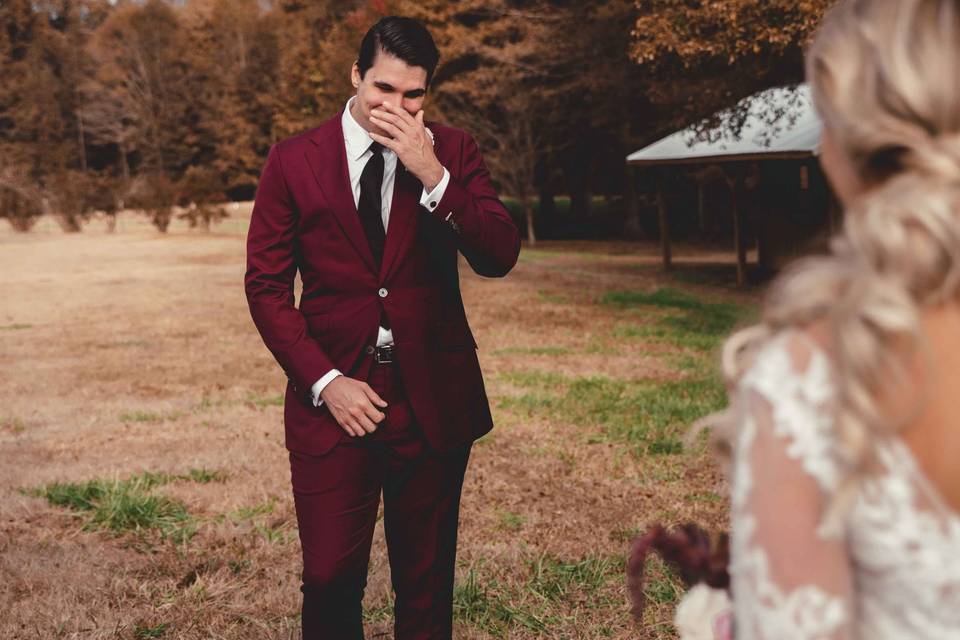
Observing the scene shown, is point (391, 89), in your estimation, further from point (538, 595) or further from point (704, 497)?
point (704, 497)

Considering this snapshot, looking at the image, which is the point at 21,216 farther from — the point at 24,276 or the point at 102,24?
the point at 102,24

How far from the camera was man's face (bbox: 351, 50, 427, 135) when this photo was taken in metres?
3.11

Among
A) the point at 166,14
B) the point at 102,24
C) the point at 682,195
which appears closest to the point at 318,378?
the point at 682,195

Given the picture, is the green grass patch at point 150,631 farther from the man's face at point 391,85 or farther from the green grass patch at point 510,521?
the man's face at point 391,85

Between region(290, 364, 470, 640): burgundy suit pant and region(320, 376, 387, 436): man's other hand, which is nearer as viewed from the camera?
region(320, 376, 387, 436): man's other hand

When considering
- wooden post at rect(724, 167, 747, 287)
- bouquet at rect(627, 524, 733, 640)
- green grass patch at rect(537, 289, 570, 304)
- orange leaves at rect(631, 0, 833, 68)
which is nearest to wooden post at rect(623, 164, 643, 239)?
wooden post at rect(724, 167, 747, 287)

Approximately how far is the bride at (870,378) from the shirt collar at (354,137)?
7.15 ft

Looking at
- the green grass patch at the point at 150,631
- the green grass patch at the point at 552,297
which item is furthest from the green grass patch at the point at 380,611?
the green grass patch at the point at 552,297

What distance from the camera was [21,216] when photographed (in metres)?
41.7

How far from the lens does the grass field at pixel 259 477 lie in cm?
473

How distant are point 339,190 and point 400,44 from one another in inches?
18.6

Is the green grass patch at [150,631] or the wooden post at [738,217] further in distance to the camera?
the wooden post at [738,217]

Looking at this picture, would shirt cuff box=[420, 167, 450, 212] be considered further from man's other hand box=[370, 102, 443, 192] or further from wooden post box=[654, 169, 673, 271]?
wooden post box=[654, 169, 673, 271]

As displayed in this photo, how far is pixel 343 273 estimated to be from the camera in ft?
10.4
